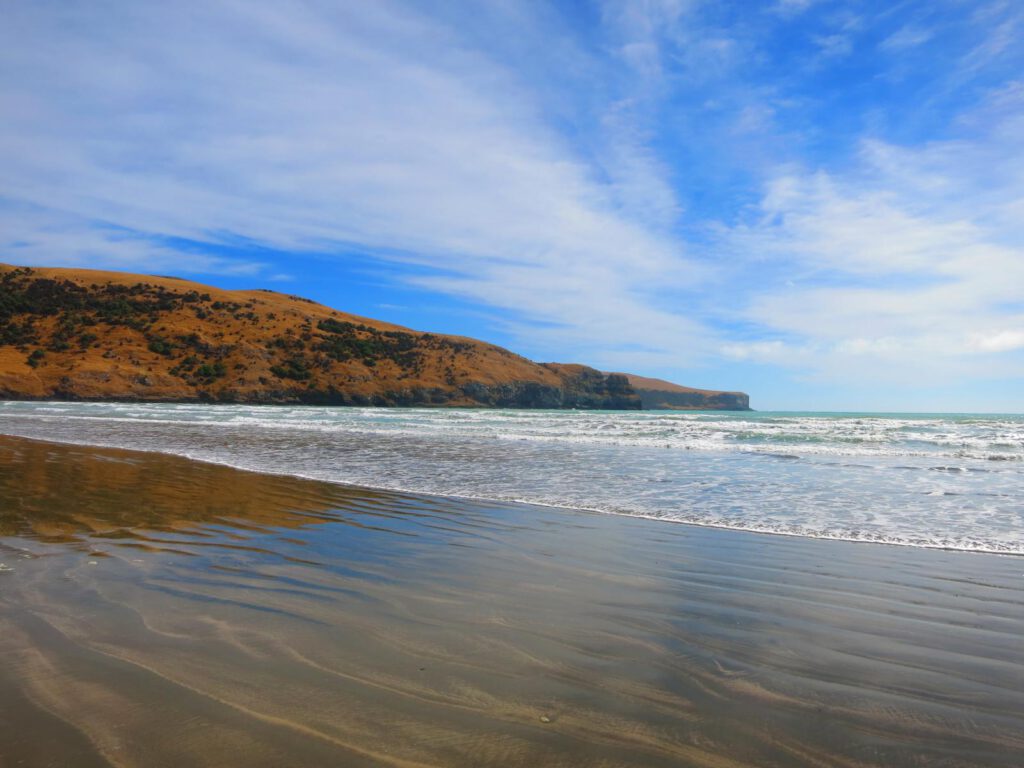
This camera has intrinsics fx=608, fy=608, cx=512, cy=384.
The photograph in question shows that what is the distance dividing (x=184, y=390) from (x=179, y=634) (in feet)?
256

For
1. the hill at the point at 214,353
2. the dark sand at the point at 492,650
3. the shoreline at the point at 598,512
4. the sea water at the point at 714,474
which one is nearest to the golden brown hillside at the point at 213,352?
the hill at the point at 214,353

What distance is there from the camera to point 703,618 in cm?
418

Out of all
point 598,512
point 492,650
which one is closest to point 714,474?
point 598,512

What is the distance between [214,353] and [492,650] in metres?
87.4

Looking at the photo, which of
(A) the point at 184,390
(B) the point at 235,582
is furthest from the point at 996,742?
(A) the point at 184,390

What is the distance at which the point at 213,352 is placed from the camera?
81.2 metres

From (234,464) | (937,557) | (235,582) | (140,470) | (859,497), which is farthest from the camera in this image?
(234,464)

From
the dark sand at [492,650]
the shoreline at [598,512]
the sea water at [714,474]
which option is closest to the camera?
the dark sand at [492,650]

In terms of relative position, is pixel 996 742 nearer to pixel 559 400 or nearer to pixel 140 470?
pixel 140 470

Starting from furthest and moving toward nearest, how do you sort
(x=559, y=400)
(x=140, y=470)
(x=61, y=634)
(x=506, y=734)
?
1. (x=559, y=400)
2. (x=140, y=470)
3. (x=61, y=634)
4. (x=506, y=734)

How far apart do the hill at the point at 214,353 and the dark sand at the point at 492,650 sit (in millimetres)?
74301

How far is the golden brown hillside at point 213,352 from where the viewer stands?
229 feet

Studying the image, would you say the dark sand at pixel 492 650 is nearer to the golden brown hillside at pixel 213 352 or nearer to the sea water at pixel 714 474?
the sea water at pixel 714 474

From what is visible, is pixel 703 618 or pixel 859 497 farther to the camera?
pixel 859 497
